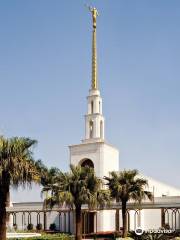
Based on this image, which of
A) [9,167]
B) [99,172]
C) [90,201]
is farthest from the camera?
[99,172]

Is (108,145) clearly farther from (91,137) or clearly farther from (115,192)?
(115,192)

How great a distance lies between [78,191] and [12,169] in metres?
10.7

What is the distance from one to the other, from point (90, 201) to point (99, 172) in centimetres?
1962

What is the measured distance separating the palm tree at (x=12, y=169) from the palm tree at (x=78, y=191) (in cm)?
844

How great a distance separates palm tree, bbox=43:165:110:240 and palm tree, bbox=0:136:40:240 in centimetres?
844

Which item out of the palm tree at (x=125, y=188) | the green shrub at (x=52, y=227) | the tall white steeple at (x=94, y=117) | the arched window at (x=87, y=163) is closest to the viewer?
the palm tree at (x=125, y=188)

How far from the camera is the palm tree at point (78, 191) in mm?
39875

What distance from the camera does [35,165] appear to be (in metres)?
32.4

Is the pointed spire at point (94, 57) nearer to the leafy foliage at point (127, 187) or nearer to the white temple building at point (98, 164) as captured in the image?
the white temple building at point (98, 164)

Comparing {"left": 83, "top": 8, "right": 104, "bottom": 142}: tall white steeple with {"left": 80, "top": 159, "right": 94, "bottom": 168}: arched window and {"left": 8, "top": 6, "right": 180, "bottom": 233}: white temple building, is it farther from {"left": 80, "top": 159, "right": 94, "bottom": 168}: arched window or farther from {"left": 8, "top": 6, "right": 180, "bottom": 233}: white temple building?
{"left": 80, "top": 159, "right": 94, "bottom": 168}: arched window

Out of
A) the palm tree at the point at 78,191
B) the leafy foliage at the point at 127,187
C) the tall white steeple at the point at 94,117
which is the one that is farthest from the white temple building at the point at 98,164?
the palm tree at the point at 78,191

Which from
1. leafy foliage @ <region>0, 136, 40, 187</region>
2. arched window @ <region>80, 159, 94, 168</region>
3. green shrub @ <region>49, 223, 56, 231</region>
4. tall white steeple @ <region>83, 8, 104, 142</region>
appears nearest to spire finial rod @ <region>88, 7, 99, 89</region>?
tall white steeple @ <region>83, 8, 104, 142</region>

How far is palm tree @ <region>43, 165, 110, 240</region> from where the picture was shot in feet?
131

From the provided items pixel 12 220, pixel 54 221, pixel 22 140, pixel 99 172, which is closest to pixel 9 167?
pixel 22 140
